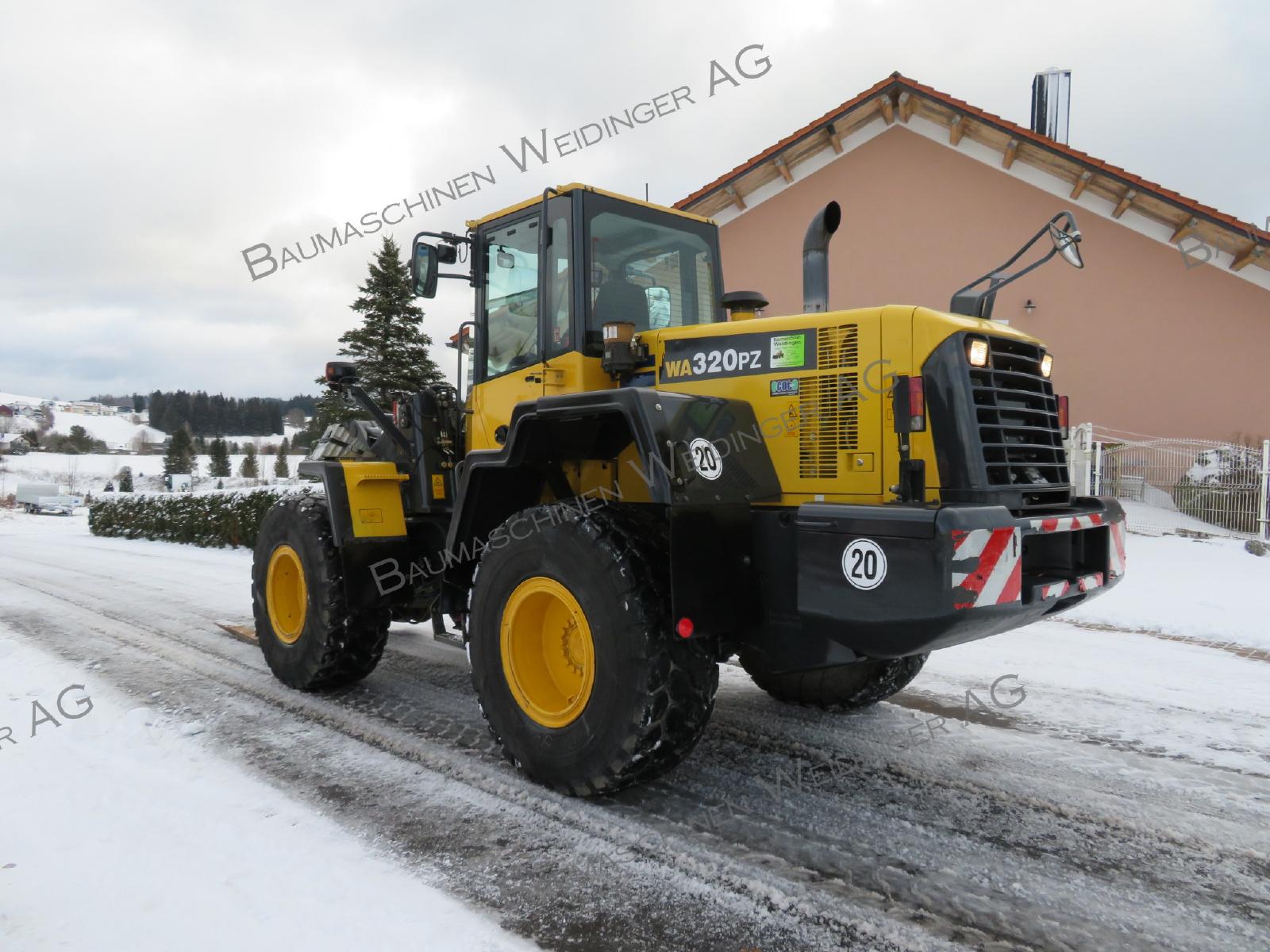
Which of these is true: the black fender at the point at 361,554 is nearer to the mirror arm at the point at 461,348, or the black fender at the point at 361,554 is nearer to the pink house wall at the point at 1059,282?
the mirror arm at the point at 461,348

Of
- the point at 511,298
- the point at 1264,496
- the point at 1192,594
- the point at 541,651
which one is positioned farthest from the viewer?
the point at 1264,496

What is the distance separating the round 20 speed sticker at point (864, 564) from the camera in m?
2.92

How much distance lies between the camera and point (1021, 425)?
138 inches

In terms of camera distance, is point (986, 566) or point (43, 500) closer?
point (986, 566)

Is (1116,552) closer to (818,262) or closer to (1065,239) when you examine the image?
(1065,239)

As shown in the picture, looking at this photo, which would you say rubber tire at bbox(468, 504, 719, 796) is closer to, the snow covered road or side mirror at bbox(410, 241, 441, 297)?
the snow covered road

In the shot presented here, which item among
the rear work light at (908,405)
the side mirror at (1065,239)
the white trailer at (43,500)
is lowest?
the white trailer at (43,500)

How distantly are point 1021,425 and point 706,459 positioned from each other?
1331 millimetres

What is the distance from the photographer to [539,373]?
4320mm

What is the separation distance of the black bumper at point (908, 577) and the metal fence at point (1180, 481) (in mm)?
8763

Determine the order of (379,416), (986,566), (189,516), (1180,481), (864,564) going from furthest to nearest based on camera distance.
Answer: (189,516), (1180,481), (379,416), (864,564), (986,566)

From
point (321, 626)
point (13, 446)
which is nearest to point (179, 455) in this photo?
point (13, 446)

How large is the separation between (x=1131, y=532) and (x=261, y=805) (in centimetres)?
1236

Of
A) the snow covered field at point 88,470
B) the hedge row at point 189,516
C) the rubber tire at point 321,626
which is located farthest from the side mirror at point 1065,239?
the snow covered field at point 88,470
